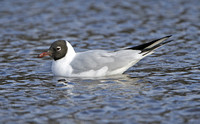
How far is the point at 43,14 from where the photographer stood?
18.9 metres

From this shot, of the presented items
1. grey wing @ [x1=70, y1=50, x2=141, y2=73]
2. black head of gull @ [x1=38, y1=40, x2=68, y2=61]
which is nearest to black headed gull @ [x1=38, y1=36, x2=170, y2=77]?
grey wing @ [x1=70, y1=50, x2=141, y2=73]

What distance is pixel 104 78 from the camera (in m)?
10.6

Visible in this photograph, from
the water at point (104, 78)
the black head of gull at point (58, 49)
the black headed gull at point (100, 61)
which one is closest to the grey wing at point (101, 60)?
the black headed gull at point (100, 61)

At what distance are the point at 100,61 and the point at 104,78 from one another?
473mm

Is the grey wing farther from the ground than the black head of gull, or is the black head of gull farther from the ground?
the black head of gull

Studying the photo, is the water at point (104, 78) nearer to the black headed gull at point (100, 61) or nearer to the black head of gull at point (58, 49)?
the black headed gull at point (100, 61)

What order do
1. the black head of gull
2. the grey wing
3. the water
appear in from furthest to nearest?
the black head of gull → the grey wing → the water

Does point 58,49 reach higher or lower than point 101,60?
higher

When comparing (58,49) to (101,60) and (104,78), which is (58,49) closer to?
(101,60)

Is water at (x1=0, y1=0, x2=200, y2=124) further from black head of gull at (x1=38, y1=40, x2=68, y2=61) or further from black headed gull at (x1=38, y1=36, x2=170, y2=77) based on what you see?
black head of gull at (x1=38, y1=40, x2=68, y2=61)

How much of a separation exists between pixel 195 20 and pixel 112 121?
10763 mm

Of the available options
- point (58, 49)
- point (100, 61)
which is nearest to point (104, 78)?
point (100, 61)

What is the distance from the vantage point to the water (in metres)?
7.94

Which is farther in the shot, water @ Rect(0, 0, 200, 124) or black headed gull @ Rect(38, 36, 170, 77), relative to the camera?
black headed gull @ Rect(38, 36, 170, 77)
